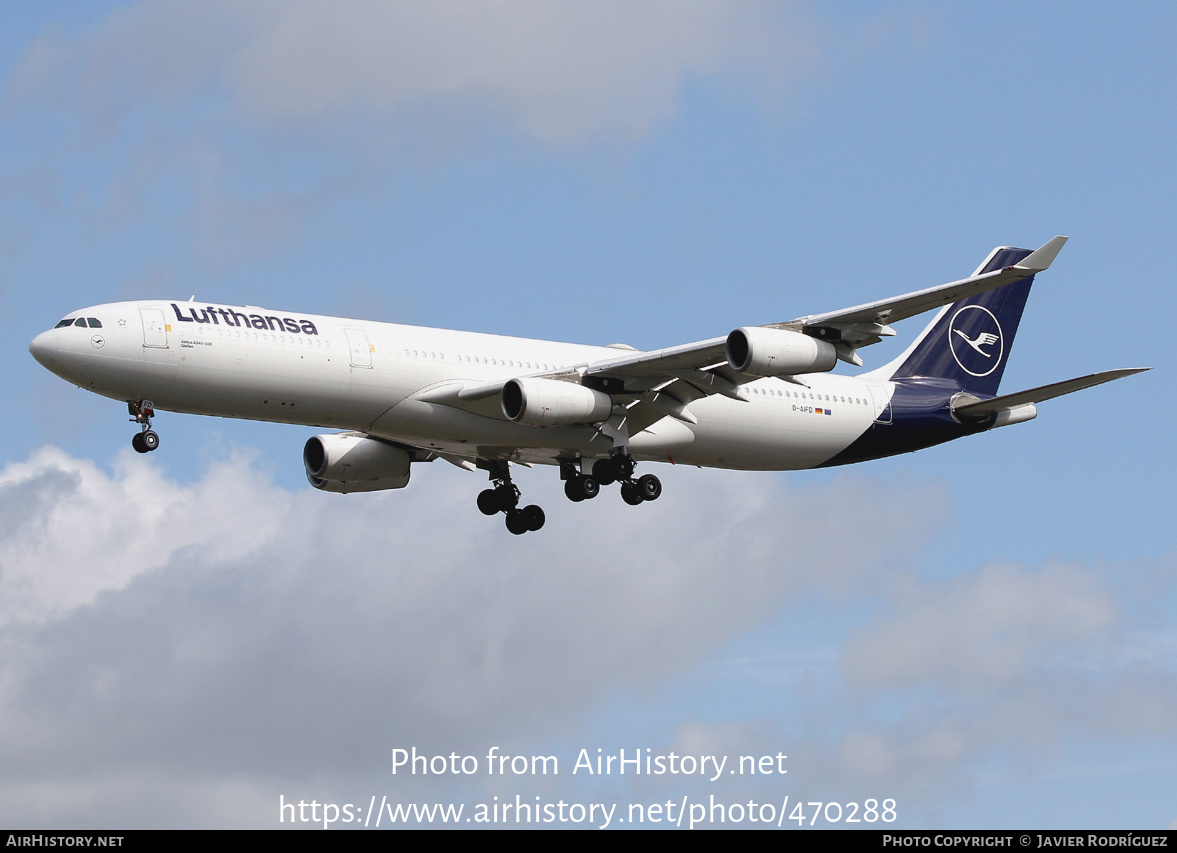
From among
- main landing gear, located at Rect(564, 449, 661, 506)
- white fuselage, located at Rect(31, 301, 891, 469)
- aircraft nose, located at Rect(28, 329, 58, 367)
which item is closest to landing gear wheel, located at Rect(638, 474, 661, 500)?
main landing gear, located at Rect(564, 449, 661, 506)

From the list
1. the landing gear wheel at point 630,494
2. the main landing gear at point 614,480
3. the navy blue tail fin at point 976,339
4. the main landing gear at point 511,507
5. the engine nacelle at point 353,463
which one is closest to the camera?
the main landing gear at point 614,480

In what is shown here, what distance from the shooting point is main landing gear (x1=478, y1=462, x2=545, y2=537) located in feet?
162

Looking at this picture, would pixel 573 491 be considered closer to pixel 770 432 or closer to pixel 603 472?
pixel 603 472

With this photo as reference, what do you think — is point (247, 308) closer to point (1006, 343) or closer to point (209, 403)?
point (209, 403)

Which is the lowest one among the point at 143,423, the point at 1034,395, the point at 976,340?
the point at 143,423

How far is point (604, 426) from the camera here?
4484cm

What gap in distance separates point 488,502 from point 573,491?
4305mm

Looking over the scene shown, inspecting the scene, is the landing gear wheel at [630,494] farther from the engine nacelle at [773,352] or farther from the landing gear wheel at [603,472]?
the engine nacelle at [773,352]

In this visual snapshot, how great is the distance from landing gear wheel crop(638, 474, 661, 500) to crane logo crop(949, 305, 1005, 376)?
1237 centimetres

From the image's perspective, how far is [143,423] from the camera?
39.9 metres

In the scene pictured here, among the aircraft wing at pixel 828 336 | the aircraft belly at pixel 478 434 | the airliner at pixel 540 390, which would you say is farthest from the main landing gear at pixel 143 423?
the aircraft wing at pixel 828 336

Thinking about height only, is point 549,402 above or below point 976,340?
below

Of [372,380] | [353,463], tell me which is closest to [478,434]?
[372,380]

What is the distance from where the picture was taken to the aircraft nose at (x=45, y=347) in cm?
3897
